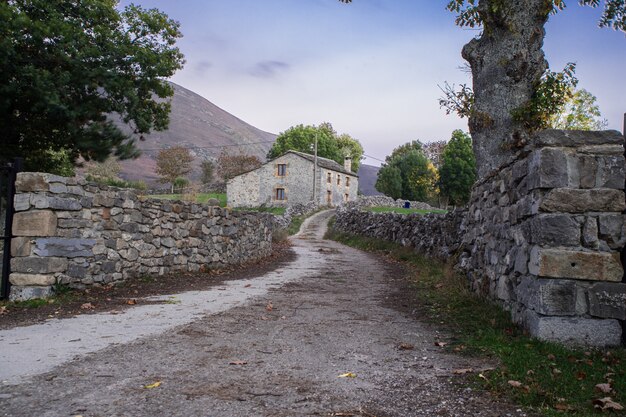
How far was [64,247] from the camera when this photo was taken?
24.6 feet

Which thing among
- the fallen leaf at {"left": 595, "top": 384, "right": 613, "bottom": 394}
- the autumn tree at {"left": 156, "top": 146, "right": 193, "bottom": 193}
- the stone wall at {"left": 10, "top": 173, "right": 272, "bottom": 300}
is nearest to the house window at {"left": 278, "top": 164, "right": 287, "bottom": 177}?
the autumn tree at {"left": 156, "top": 146, "right": 193, "bottom": 193}

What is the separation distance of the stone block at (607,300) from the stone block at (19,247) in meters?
7.59

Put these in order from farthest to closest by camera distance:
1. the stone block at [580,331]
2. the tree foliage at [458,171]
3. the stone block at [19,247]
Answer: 1. the tree foliage at [458,171]
2. the stone block at [19,247]
3. the stone block at [580,331]

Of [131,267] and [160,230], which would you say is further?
[160,230]

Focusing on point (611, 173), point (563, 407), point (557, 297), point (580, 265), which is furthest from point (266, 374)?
point (611, 173)

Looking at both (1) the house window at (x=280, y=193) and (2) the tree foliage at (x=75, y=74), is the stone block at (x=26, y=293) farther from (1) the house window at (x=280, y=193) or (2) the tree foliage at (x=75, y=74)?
(1) the house window at (x=280, y=193)

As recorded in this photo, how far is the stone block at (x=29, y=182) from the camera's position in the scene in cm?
721

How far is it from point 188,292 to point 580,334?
6.30m

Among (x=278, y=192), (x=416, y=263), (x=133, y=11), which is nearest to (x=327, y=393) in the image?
(x=416, y=263)

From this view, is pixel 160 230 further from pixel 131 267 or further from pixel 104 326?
pixel 104 326

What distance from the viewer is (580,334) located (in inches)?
182

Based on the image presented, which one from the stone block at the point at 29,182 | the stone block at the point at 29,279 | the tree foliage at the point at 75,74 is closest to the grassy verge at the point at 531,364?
the stone block at the point at 29,279

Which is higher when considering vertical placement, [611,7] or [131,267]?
[611,7]

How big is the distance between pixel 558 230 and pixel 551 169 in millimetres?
644
